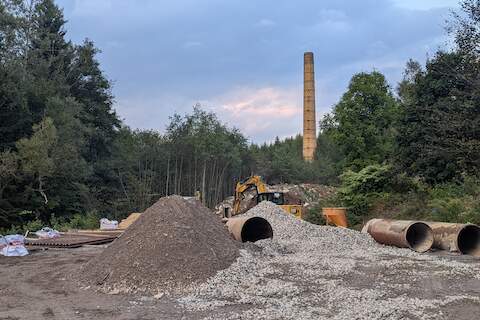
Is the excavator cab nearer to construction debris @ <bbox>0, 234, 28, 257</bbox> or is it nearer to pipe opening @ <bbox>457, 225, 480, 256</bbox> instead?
pipe opening @ <bbox>457, 225, 480, 256</bbox>

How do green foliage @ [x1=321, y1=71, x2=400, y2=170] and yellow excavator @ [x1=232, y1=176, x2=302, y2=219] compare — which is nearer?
yellow excavator @ [x1=232, y1=176, x2=302, y2=219]

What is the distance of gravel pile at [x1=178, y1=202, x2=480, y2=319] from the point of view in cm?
709

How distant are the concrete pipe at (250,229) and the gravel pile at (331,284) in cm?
64

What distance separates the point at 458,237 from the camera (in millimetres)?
13508

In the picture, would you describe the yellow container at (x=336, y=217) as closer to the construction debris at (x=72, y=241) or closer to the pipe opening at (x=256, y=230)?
the pipe opening at (x=256, y=230)

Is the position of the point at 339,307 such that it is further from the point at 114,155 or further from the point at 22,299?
the point at 114,155

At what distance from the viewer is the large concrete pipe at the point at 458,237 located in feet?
44.0

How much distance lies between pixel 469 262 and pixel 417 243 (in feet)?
9.01

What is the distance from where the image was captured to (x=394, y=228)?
1439cm

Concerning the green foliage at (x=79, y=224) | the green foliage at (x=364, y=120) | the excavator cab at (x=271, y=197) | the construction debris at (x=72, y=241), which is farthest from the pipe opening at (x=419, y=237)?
the green foliage at (x=364, y=120)

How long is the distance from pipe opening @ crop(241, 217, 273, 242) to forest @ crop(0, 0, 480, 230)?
610 centimetres

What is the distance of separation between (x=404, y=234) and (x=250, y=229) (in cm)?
432

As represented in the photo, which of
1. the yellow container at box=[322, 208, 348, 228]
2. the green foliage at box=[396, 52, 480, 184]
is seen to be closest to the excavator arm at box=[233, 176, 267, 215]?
the yellow container at box=[322, 208, 348, 228]

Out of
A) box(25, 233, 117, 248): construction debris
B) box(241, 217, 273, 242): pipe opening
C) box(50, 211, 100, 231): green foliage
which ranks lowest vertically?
box(25, 233, 117, 248): construction debris
